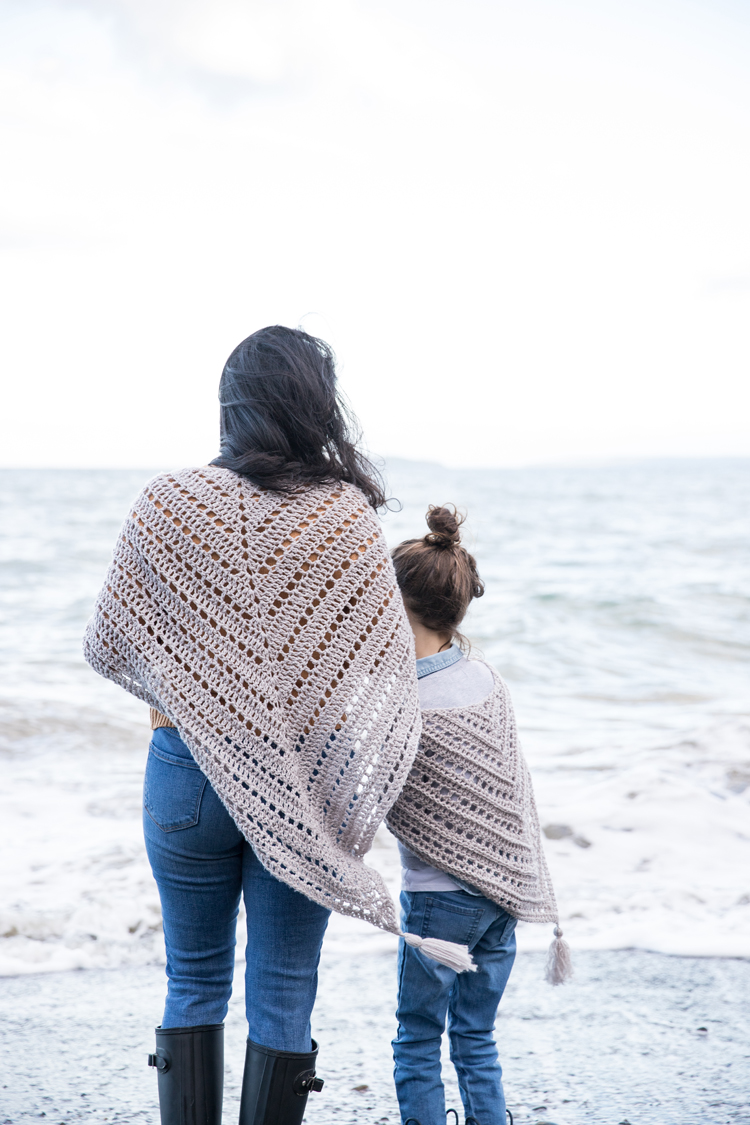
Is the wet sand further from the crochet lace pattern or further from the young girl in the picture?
the crochet lace pattern

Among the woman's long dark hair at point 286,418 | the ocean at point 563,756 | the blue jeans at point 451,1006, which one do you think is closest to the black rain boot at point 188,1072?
the blue jeans at point 451,1006

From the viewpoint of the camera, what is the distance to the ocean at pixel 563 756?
10.0 feet

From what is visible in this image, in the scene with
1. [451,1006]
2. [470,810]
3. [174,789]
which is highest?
[174,789]

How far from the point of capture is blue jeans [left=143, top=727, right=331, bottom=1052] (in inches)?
55.9

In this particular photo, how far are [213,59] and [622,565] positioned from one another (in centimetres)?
970

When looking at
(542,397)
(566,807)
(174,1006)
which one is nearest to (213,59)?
(566,807)

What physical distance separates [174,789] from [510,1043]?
1406 mm

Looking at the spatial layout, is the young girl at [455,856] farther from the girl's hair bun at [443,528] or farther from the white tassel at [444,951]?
the white tassel at [444,951]

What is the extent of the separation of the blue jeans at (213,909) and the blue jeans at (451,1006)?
0.73ft

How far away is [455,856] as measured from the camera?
5.30 feet

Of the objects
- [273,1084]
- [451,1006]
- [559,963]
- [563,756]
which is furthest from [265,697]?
[563,756]

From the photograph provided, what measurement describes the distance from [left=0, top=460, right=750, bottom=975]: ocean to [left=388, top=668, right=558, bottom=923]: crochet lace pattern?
19.2 inches

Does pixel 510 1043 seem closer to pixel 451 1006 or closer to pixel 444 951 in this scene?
pixel 451 1006

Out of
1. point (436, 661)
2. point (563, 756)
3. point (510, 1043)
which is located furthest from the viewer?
point (563, 756)
